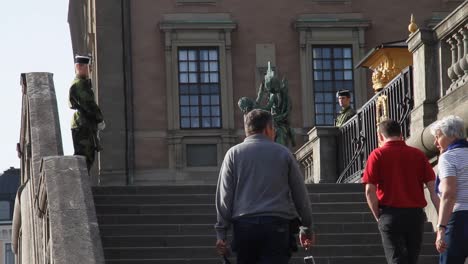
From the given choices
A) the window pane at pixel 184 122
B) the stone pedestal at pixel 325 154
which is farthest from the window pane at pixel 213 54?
the stone pedestal at pixel 325 154

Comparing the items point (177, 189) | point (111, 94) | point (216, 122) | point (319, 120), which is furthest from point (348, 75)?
point (177, 189)

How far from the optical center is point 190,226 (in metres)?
18.8

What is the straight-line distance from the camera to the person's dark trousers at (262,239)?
42.5ft

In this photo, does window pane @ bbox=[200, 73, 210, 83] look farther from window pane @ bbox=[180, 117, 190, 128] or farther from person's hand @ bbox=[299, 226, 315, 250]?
person's hand @ bbox=[299, 226, 315, 250]

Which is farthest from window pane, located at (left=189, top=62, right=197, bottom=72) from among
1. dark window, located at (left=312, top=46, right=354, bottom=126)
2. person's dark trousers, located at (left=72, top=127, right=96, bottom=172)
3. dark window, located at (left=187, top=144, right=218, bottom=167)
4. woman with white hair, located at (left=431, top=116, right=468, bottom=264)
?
woman with white hair, located at (left=431, top=116, right=468, bottom=264)

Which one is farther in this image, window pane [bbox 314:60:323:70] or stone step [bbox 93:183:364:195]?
window pane [bbox 314:60:323:70]

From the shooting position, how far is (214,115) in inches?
1810

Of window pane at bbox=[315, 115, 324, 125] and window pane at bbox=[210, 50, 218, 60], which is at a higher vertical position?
window pane at bbox=[210, 50, 218, 60]

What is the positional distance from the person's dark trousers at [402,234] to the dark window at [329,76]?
103 feet

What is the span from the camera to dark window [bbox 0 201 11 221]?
11571 centimetres

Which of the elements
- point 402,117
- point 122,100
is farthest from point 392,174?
point 122,100

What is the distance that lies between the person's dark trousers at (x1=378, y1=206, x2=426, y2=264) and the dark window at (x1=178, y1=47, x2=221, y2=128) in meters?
31.4

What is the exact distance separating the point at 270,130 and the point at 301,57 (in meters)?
32.9

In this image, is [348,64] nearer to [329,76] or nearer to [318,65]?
[329,76]
